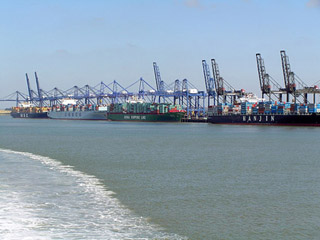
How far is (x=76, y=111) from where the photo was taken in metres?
161

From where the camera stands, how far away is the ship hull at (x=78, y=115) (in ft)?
490

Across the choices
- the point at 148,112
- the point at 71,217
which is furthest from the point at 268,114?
the point at 71,217

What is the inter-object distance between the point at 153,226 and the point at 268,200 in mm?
5076

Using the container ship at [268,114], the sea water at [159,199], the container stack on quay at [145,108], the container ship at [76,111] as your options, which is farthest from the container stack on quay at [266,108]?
the sea water at [159,199]

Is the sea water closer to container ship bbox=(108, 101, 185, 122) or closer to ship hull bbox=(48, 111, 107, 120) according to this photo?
container ship bbox=(108, 101, 185, 122)

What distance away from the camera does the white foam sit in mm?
11945

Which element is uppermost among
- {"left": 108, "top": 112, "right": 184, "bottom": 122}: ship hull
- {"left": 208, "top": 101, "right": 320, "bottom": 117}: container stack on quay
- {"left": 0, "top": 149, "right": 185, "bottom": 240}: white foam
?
{"left": 208, "top": 101, "right": 320, "bottom": 117}: container stack on quay

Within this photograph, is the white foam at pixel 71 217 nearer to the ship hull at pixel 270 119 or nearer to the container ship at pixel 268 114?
the ship hull at pixel 270 119

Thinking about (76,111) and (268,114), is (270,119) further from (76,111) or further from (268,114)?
(76,111)

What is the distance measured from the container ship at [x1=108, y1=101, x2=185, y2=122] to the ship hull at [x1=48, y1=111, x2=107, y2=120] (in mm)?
8876

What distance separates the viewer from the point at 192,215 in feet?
46.2

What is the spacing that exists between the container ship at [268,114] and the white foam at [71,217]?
74.3 metres

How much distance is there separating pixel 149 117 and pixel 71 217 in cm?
11616

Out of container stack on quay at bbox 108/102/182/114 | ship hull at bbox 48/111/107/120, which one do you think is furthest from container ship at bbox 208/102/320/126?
ship hull at bbox 48/111/107/120
